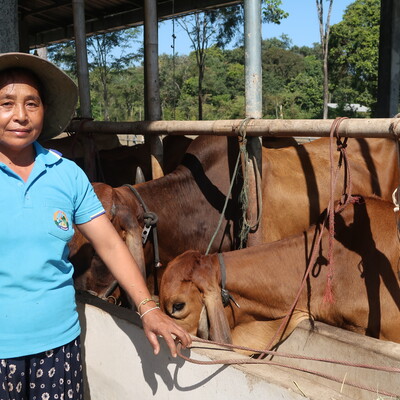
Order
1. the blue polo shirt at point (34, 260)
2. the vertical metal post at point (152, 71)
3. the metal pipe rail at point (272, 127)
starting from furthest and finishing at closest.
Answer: the vertical metal post at point (152, 71), the metal pipe rail at point (272, 127), the blue polo shirt at point (34, 260)

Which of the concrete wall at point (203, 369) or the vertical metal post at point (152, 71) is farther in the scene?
the vertical metal post at point (152, 71)

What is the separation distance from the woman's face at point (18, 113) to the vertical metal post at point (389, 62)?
644 cm

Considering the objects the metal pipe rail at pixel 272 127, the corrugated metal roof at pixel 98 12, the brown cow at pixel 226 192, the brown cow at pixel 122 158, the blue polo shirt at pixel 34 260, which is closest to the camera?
the blue polo shirt at pixel 34 260

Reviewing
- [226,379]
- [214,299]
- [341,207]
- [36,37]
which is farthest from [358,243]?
[36,37]

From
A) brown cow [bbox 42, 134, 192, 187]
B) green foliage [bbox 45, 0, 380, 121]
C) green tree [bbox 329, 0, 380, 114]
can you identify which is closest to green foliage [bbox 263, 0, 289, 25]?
green foliage [bbox 45, 0, 380, 121]

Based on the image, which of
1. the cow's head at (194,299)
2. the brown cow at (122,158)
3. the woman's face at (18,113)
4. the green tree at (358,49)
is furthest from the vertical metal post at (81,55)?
the green tree at (358,49)

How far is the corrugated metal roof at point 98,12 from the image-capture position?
8.41 m

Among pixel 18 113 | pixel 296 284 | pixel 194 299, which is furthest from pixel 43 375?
pixel 296 284

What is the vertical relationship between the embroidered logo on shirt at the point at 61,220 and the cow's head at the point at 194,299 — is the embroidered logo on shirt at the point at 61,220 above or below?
above

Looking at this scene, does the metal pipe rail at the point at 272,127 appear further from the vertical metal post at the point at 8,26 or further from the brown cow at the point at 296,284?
the vertical metal post at the point at 8,26

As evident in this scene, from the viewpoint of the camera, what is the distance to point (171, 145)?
5.77 metres

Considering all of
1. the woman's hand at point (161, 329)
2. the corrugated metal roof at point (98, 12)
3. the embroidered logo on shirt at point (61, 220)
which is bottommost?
the woman's hand at point (161, 329)

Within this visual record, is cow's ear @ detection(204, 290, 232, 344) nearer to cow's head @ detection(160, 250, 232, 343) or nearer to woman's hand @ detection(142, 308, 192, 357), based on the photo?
cow's head @ detection(160, 250, 232, 343)

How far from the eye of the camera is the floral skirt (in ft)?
6.49
